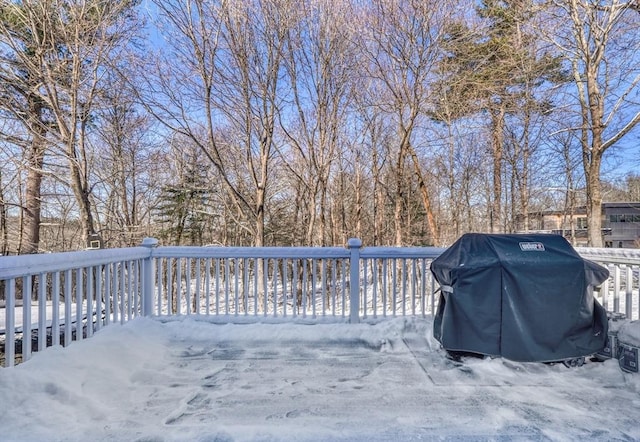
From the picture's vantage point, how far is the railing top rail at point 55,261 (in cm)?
221

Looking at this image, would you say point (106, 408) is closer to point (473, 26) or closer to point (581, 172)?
point (473, 26)

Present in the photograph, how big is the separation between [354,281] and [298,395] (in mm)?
1702

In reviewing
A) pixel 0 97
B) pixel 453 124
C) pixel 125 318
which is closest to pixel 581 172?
pixel 453 124

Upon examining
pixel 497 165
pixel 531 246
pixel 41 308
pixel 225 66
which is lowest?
A: pixel 41 308

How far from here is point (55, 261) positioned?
2.59 m

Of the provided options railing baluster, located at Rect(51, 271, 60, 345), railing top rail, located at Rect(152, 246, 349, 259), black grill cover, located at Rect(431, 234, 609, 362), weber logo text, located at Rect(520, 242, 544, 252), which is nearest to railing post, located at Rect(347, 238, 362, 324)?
railing top rail, located at Rect(152, 246, 349, 259)

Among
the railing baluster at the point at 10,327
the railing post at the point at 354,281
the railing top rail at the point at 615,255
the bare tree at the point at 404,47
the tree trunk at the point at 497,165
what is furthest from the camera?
the tree trunk at the point at 497,165

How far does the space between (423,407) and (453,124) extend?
371 inches

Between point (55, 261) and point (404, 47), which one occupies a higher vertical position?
point (404, 47)

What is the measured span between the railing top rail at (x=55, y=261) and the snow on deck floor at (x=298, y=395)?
0.60m

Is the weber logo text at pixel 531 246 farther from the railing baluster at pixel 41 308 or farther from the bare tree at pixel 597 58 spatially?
the bare tree at pixel 597 58

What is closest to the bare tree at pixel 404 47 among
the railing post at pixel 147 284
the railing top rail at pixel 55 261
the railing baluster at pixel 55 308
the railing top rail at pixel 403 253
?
the railing top rail at pixel 403 253

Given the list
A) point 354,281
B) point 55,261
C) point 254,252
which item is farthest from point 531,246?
point 55,261

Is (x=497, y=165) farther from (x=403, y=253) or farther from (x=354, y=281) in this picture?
(x=354, y=281)
